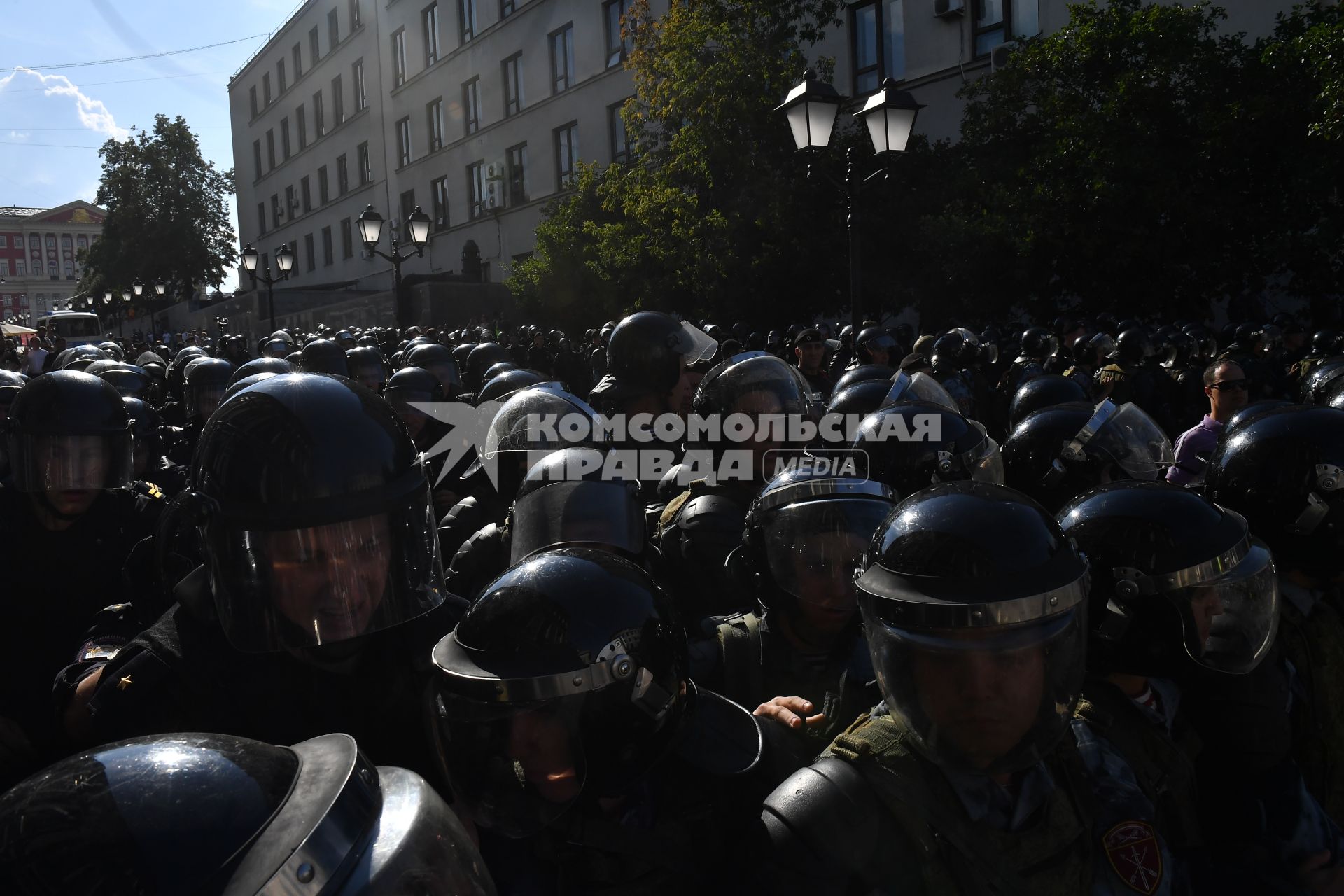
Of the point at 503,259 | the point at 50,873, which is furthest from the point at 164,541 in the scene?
the point at 503,259

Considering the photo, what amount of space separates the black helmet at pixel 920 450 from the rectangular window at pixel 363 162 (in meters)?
42.1

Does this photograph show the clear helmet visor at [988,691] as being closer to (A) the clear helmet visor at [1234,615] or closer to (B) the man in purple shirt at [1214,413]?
(A) the clear helmet visor at [1234,615]

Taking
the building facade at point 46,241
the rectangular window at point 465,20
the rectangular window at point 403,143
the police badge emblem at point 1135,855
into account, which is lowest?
the police badge emblem at point 1135,855

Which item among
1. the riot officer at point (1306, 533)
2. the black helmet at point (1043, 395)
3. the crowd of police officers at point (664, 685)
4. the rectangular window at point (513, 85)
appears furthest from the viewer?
the rectangular window at point (513, 85)

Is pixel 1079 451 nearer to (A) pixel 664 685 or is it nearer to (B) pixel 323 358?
(A) pixel 664 685

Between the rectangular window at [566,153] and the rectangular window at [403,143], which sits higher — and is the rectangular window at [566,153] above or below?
below

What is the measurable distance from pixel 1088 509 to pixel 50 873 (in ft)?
6.51

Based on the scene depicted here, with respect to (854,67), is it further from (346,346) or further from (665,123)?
(346,346)

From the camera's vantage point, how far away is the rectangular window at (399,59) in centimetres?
3844

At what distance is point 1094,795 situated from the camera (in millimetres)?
1739

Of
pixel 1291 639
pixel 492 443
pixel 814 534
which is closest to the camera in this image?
pixel 1291 639

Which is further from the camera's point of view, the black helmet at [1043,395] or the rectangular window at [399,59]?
the rectangular window at [399,59]

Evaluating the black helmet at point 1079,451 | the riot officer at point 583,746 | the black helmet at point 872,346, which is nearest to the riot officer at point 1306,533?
the black helmet at point 1079,451

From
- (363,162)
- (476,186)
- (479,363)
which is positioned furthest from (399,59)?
→ (479,363)
